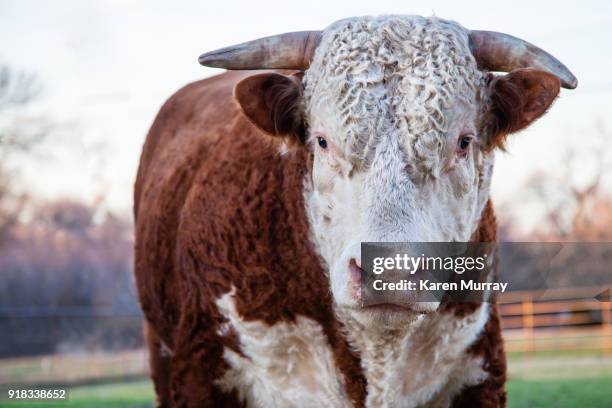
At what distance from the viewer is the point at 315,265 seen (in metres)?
4.08

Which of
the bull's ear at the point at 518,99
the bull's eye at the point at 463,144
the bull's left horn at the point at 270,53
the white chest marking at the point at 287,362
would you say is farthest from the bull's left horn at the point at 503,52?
the white chest marking at the point at 287,362

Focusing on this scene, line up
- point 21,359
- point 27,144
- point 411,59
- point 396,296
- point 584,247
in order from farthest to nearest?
point 584,247 < point 21,359 < point 27,144 < point 411,59 < point 396,296

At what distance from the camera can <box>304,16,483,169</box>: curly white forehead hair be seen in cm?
345

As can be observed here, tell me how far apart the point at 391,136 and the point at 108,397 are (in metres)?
10.2

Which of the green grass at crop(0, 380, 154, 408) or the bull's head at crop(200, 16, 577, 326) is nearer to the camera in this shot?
the bull's head at crop(200, 16, 577, 326)

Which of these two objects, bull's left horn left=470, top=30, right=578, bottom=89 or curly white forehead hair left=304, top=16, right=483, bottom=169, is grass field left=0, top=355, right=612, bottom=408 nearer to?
bull's left horn left=470, top=30, right=578, bottom=89

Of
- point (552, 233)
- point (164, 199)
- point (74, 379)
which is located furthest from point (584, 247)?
point (164, 199)

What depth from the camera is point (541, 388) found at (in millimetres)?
10633

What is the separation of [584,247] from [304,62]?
23330mm

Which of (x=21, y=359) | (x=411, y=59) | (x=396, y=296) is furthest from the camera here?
(x=21, y=359)

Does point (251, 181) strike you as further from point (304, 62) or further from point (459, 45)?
point (459, 45)

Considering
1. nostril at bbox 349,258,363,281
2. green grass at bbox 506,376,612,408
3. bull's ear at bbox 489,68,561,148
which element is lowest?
green grass at bbox 506,376,612,408

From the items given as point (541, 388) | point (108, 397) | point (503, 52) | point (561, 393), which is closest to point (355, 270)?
point (503, 52)

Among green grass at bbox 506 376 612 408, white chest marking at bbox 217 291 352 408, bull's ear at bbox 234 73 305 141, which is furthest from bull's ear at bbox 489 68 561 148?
green grass at bbox 506 376 612 408
